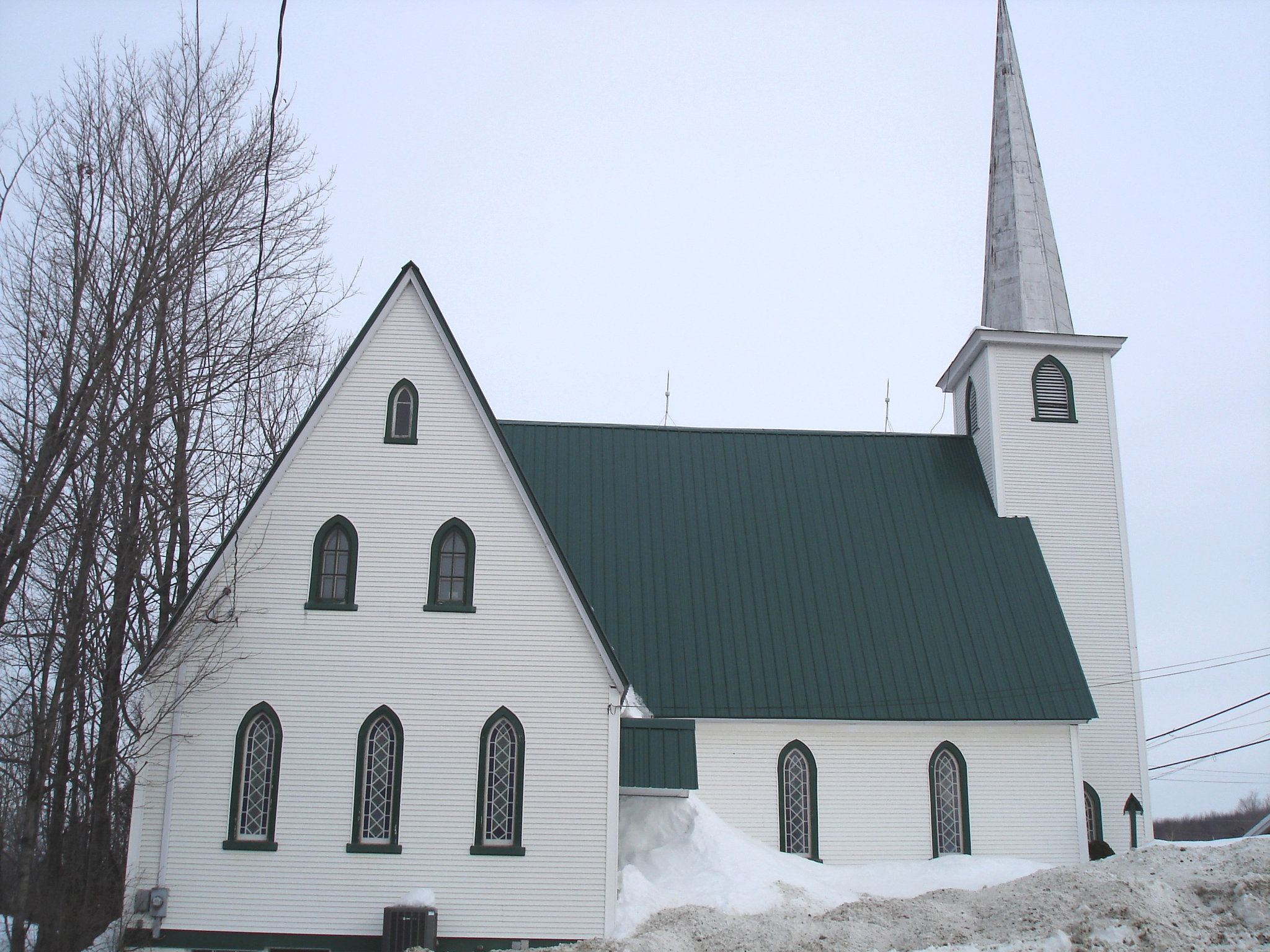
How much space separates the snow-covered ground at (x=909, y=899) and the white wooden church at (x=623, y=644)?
1.18 metres

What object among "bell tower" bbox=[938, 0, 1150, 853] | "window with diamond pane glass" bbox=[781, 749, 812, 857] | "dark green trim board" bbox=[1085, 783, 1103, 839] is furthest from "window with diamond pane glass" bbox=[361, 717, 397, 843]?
"dark green trim board" bbox=[1085, 783, 1103, 839]

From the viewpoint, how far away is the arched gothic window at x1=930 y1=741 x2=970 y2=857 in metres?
19.0

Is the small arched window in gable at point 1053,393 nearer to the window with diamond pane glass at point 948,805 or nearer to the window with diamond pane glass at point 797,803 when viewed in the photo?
the window with diamond pane glass at point 948,805

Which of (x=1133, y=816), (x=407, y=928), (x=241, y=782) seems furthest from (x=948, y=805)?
(x=241, y=782)

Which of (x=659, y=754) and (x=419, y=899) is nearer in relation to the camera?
(x=419, y=899)

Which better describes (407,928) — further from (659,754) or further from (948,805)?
(948,805)

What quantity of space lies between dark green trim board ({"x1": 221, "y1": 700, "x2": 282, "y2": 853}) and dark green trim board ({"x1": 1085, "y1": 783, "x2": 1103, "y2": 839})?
15107mm

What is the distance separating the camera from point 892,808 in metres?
19.0

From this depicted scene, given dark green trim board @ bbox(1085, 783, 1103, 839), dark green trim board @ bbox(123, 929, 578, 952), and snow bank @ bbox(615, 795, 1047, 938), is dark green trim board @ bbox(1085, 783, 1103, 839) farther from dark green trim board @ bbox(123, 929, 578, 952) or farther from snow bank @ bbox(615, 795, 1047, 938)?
Answer: dark green trim board @ bbox(123, 929, 578, 952)

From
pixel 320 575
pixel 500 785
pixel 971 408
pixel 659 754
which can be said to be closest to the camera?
pixel 500 785

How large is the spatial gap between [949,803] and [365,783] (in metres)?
10.7

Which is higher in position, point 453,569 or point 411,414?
point 411,414

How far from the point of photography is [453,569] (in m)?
15.6

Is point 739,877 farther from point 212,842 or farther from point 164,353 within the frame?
point 164,353
